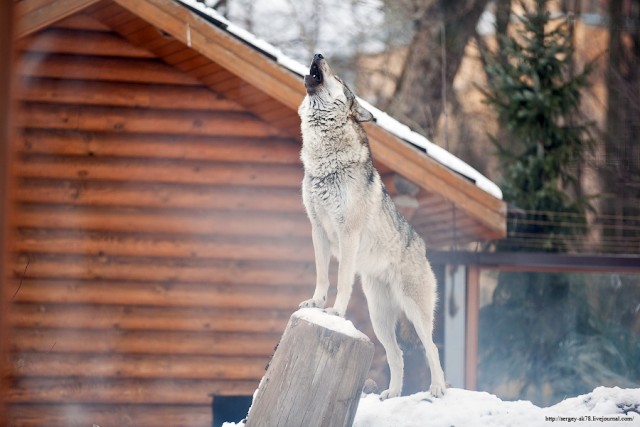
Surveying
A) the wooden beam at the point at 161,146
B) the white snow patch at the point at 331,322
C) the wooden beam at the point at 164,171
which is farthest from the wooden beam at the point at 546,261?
the white snow patch at the point at 331,322

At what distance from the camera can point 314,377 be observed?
3.75m

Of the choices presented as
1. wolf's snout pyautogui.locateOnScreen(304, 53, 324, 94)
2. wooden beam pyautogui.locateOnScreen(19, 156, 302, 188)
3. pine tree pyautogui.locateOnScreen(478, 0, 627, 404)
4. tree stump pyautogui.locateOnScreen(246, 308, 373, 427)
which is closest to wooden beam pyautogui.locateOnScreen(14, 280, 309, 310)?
wooden beam pyautogui.locateOnScreen(19, 156, 302, 188)

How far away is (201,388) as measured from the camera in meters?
7.20

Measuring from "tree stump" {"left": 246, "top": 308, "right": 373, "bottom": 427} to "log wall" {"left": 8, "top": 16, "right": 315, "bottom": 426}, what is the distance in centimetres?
340

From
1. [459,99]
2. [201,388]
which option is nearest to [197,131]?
[201,388]

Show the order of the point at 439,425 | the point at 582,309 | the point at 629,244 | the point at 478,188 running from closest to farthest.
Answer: the point at 439,425 < the point at 478,188 < the point at 582,309 < the point at 629,244

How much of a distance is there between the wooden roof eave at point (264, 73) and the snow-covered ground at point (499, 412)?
224 cm

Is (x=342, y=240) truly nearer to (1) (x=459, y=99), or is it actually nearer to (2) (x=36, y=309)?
(2) (x=36, y=309)

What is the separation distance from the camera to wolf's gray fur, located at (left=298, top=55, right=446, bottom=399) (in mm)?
4520

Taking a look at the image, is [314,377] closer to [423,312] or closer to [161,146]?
[423,312]

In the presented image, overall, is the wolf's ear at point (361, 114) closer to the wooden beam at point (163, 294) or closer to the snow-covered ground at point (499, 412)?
the snow-covered ground at point (499, 412)

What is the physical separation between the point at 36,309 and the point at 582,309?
16.9ft

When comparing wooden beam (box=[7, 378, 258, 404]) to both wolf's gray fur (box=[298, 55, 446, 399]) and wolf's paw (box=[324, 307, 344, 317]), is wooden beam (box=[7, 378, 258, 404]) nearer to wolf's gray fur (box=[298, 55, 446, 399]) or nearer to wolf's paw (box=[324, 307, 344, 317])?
wolf's gray fur (box=[298, 55, 446, 399])

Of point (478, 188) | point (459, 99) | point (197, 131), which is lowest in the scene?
point (478, 188)
